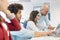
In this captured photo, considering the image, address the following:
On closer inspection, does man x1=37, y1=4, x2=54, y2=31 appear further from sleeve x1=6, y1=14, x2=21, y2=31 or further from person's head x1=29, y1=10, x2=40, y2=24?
sleeve x1=6, y1=14, x2=21, y2=31

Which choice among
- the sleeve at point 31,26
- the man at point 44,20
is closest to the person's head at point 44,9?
the man at point 44,20

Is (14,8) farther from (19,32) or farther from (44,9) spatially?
(44,9)

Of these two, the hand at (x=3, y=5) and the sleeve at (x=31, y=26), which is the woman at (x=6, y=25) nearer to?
the hand at (x=3, y=5)

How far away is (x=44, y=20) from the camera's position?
1.64m

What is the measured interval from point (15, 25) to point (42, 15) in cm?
35

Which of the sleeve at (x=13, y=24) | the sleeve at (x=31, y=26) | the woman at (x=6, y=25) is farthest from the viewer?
the sleeve at (x=31, y=26)

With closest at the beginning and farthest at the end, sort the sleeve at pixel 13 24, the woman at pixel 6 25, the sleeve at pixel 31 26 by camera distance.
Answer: the woman at pixel 6 25
the sleeve at pixel 13 24
the sleeve at pixel 31 26

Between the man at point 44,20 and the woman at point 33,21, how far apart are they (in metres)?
0.05

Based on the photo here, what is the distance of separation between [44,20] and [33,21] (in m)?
0.14

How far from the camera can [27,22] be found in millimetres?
1564

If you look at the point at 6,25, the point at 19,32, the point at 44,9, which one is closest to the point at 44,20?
the point at 44,9

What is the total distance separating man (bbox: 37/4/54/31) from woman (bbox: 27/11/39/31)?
0.05 meters

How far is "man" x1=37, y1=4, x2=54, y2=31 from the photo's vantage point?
1611mm

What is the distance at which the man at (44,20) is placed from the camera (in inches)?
63.4
